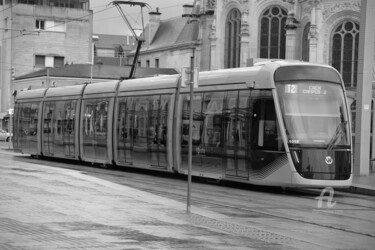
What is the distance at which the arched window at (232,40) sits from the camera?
81500mm

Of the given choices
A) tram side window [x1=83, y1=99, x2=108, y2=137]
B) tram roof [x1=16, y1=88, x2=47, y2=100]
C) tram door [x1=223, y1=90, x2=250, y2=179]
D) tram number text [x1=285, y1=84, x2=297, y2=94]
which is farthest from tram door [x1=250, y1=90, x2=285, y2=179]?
tram roof [x1=16, y1=88, x2=47, y2=100]

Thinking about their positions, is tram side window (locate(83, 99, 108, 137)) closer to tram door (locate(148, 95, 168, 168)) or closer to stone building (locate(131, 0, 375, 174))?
tram door (locate(148, 95, 168, 168))

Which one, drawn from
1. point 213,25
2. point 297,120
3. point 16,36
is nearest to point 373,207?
point 297,120

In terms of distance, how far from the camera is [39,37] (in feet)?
321

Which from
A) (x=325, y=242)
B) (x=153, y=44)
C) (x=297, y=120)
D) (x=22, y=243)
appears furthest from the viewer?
(x=153, y=44)

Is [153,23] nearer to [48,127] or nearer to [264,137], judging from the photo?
[48,127]

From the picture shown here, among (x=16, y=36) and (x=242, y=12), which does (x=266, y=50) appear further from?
(x=16, y=36)

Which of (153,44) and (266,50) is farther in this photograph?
(153,44)

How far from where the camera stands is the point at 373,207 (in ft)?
60.6

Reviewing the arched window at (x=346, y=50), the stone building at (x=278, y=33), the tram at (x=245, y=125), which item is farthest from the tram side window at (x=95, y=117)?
the arched window at (x=346, y=50)

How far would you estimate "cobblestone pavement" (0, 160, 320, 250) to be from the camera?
33.3 ft

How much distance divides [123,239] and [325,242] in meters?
3.09

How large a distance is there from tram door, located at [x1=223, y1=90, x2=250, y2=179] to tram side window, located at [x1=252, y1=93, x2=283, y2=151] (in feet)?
1.24

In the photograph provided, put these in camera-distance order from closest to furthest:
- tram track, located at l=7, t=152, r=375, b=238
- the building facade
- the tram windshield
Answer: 1. tram track, located at l=7, t=152, r=375, b=238
2. the tram windshield
3. the building facade
